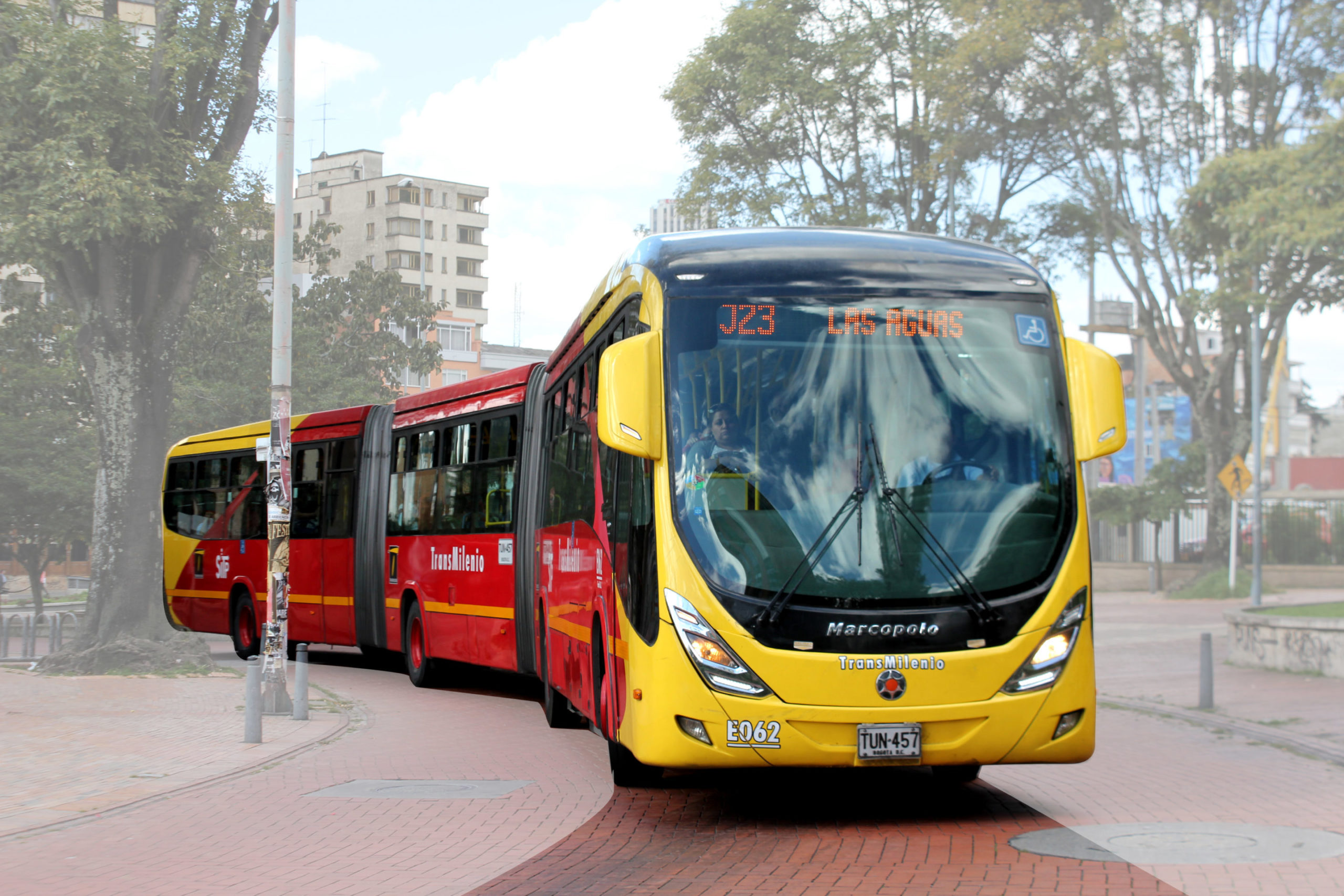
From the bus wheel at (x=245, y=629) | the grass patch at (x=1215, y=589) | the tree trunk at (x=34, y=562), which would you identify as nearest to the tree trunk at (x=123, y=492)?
the bus wheel at (x=245, y=629)

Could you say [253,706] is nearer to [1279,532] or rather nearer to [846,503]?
[846,503]

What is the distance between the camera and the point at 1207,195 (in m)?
29.4

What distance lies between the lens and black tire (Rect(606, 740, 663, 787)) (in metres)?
10.2

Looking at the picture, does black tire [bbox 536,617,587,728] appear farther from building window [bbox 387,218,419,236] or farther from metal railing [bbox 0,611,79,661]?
building window [bbox 387,218,419,236]

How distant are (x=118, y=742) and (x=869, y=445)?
831cm

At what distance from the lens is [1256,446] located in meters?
37.6

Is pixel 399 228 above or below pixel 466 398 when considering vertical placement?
above

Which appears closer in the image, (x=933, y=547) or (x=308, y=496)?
(x=933, y=547)

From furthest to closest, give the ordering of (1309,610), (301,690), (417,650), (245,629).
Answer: (245,629)
(1309,610)
(417,650)
(301,690)

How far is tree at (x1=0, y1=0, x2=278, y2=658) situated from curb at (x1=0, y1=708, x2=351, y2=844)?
11324 millimetres

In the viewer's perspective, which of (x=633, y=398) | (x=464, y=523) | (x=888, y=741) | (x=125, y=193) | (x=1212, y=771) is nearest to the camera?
A: (x=888, y=741)

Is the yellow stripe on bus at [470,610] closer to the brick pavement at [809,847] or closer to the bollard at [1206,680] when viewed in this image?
the brick pavement at [809,847]

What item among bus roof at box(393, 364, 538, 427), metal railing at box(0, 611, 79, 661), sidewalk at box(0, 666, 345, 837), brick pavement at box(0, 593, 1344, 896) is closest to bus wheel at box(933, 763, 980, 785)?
brick pavement at box(0, 593, 1344, 896)

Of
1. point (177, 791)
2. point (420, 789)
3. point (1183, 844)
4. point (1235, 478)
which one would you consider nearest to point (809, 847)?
point (1183, 844)
